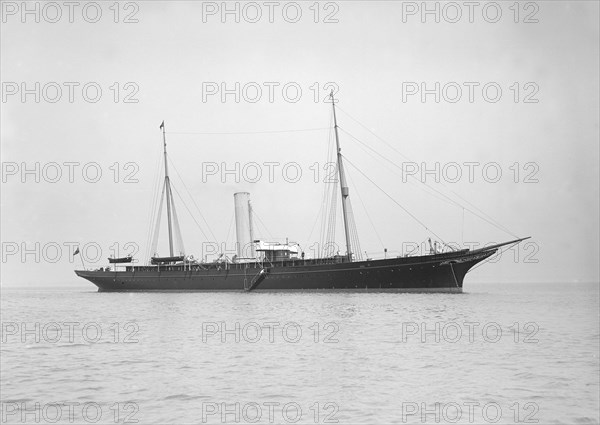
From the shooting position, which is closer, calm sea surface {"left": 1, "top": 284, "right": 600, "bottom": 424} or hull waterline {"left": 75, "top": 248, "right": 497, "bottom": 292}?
calm sea surface {"left": 1, "top": 284, "right": 600, "bottom": 424}

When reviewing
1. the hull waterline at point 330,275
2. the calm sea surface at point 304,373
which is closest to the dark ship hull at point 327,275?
the hull waterline at point 330,275

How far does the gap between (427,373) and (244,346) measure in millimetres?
6846

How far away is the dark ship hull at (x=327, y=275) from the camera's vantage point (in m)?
45.9

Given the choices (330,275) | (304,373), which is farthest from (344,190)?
(304,373)

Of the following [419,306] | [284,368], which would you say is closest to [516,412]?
[284,368]

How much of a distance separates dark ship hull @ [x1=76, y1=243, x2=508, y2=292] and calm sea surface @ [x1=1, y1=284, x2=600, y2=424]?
1962 centimetres

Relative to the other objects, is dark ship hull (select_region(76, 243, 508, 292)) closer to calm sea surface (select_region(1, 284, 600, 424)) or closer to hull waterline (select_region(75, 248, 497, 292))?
hull waterline (select_region(75, 248, 497, 292))

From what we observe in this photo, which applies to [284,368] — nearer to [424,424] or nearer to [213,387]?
[213,387]

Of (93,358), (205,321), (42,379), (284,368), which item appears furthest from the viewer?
(205,321)

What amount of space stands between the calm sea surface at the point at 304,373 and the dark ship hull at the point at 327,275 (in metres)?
19.6

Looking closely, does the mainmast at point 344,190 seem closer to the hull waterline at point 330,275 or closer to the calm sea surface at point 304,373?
the hull waterline at point 330,275

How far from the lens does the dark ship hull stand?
1809 inches

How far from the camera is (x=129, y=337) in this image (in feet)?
73.2

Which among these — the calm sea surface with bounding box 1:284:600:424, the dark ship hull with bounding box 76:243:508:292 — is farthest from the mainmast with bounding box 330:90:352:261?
the calm sea surface with bounding box 1:284:600:424
